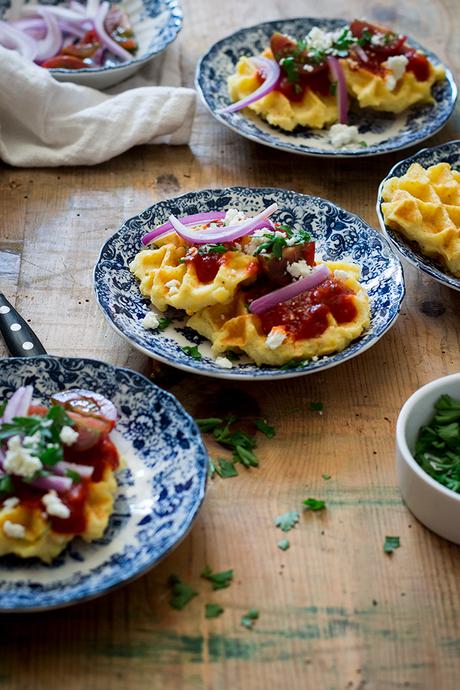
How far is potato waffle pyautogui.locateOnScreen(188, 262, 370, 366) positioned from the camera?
2604 millimetres

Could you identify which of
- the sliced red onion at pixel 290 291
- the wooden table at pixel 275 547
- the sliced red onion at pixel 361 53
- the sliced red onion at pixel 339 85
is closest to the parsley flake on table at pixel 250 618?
the wooden table at pixel 275 547

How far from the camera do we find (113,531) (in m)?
2.18

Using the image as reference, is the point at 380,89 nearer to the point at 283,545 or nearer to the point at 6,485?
the point at 283,545

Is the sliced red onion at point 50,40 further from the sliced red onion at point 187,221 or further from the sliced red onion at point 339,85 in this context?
the sliced red onion at point 187,221

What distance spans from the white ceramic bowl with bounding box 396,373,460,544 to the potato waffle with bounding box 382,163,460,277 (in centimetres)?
65

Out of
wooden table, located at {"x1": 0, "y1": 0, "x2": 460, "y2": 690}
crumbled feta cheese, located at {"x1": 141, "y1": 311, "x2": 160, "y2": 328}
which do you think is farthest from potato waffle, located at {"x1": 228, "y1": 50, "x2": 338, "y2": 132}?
crumbled feta cheese, located at {"x1": 141, "y1": 311, "x2": 160, "y2": 328}

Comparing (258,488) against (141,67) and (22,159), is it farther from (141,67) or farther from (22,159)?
(141,67)

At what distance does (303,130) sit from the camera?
3.65 metres

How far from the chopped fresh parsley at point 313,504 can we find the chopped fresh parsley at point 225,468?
0.20m

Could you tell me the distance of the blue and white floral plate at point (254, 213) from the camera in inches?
103

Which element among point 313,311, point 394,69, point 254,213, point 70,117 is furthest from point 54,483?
point 394,69

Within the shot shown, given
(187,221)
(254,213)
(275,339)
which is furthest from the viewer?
(254,213)

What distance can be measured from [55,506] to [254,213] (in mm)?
1434

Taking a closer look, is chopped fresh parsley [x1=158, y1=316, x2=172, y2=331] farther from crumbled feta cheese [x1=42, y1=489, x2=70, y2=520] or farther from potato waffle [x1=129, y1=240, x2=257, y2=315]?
crumbled feta cheese [x1=42, y1=489, x2=70, y2=520]
